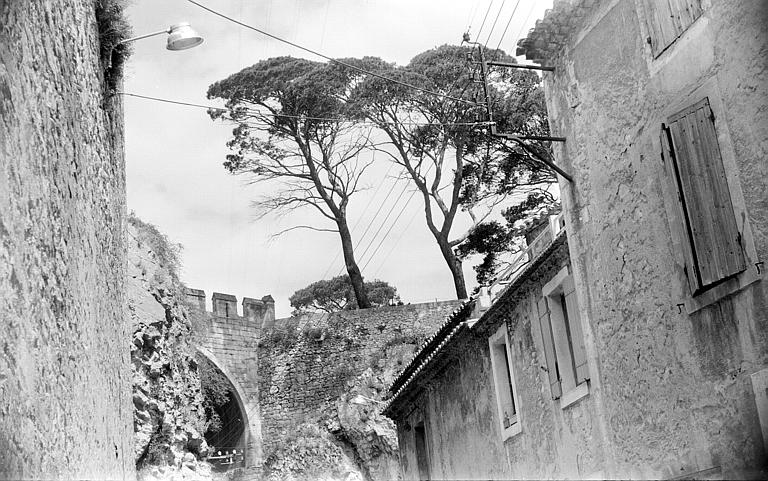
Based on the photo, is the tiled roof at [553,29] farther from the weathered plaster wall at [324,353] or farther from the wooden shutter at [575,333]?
the weathered plaster wall at [324,353]

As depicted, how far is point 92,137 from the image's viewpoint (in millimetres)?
8961

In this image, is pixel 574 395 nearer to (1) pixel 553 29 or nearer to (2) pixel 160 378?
(1) pixel 553 29

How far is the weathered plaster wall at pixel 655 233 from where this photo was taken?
7000mm

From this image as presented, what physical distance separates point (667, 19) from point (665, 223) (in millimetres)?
1730

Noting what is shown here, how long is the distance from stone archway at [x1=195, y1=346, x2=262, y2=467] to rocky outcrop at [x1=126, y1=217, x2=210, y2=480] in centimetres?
Result: 1355

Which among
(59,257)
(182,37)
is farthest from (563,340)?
(59,257)

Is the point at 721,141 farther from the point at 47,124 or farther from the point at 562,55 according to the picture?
the point at 47,124

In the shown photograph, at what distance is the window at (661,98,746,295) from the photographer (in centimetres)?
716

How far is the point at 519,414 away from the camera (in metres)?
12.9

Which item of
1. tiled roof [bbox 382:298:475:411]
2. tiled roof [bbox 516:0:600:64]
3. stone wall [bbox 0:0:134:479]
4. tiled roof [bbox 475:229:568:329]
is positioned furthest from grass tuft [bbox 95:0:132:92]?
tiled roof [bbox 382:298:475:411]

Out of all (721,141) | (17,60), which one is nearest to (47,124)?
(17,60)

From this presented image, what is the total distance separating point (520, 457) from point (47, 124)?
8.31 m

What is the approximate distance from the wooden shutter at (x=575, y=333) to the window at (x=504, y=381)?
7.43 ft

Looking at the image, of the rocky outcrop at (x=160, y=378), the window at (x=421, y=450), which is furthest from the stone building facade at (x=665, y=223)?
the rocky outcrop at (x=160, y=378)
